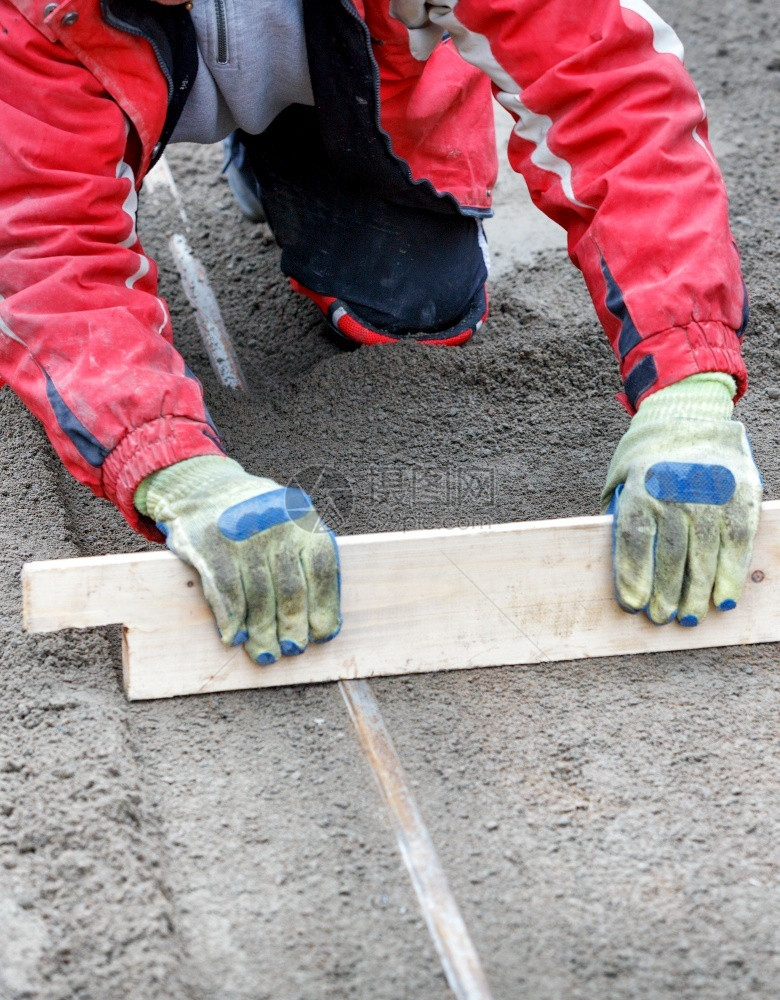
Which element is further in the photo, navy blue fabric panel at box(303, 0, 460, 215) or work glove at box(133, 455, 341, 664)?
navy blue fabric panel at box(303, 0, 460, 215)

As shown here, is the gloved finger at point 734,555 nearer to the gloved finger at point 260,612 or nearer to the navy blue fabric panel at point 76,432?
the gloved finger at point 260,612

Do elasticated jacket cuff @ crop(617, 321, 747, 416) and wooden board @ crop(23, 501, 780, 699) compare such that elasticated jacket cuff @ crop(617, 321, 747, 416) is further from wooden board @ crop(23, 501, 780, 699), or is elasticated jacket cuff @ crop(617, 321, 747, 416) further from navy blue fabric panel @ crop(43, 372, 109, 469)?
navy blue fabric panel @ crop(43, 372, 109, 469)

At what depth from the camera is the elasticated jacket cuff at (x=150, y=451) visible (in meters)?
1.75

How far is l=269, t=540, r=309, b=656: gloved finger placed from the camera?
167 cm

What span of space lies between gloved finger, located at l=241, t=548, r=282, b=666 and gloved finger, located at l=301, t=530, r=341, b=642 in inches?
2.4

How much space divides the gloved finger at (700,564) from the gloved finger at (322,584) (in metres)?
0.57

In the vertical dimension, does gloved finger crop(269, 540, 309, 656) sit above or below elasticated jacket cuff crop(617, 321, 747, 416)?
below

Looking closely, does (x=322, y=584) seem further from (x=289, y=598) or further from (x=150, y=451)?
(x=150, y=451)

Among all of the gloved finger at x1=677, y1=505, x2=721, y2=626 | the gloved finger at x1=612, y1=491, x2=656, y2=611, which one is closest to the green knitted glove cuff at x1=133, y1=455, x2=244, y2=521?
the gloved finger at x1=612, y1=491, x2=656, y2=611

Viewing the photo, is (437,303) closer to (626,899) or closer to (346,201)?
(346,201)

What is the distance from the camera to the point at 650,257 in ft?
6.06

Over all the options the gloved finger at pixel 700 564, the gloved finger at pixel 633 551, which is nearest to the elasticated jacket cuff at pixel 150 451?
the gloved finger at pixel 633 551

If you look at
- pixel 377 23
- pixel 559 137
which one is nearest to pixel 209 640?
pixel 559 137

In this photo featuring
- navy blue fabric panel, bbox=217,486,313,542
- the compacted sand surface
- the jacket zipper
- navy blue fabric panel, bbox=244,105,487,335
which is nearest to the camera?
the compacted sand surface
